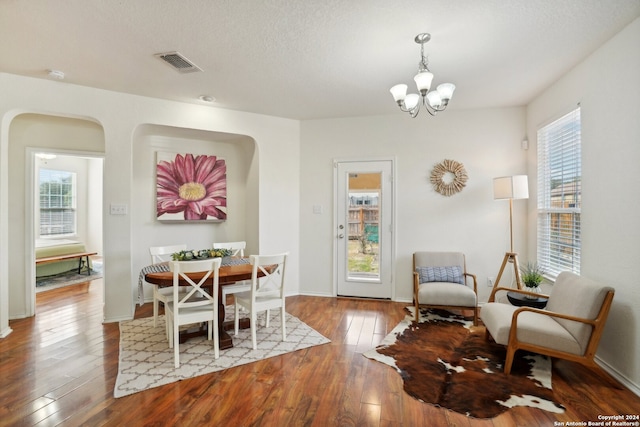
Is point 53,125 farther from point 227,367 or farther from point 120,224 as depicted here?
point 227,367

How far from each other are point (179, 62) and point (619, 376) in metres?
4.62

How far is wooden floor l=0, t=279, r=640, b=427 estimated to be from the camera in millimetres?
1924

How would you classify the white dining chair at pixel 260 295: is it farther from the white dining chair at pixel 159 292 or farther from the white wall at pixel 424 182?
the white wall at pixel 424 182

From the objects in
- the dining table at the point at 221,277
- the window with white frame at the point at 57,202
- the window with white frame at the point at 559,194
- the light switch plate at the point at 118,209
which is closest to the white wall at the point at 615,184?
the window with white frame at the point at 559,194

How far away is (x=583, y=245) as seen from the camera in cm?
283

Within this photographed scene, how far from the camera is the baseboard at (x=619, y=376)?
7.25 feet

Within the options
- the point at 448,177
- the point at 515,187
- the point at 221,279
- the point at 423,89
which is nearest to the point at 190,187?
the point at 221,279

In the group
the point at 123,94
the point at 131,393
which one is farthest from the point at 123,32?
the point at 131,393

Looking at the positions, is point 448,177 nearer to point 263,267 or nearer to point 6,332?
point 263,267

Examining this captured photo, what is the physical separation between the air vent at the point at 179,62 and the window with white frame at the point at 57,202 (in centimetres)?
627

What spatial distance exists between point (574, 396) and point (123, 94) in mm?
5201

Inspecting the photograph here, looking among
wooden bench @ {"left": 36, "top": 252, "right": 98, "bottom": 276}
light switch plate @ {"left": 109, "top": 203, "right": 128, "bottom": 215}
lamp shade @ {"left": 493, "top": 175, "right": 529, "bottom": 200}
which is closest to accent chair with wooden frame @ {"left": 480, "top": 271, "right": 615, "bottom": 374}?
lamp shade @ {"left": 493, "top": 175, "right": 529, "bottom": 200}

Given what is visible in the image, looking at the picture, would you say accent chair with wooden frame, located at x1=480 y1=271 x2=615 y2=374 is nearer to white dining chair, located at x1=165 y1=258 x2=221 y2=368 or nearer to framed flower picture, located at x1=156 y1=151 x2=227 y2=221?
white dining chair, located at x1=165 y1=258 x2=221 y2=368

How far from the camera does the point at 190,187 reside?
15.0ft
